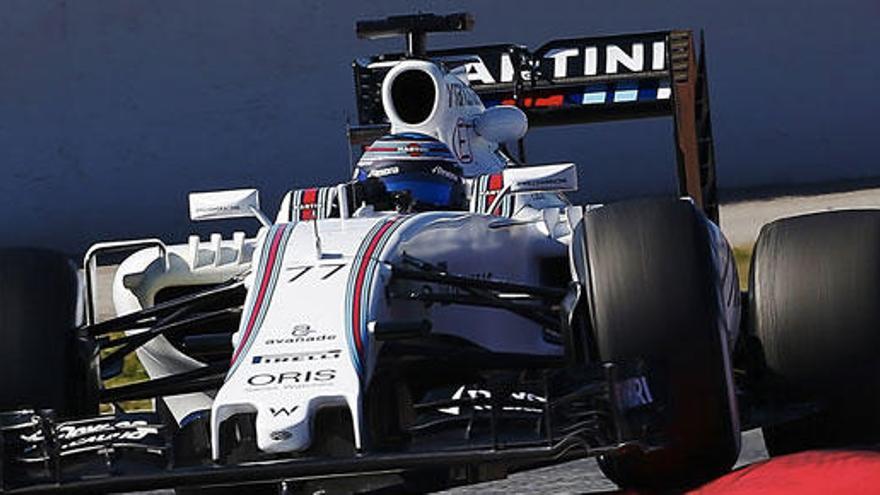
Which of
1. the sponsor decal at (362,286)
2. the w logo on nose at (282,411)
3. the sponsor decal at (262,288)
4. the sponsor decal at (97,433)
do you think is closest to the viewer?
the w logo on nose at (282,411)

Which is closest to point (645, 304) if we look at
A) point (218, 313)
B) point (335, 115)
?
point (218, 313)

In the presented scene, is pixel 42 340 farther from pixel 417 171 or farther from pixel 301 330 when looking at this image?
pixel 417 171

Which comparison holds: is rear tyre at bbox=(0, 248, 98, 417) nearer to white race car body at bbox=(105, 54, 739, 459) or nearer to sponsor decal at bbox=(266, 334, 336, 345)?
white race car body at bbox=(105, 54, 739, 459)

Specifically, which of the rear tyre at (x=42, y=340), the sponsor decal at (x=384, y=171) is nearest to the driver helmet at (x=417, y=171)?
the sponsor decal at (x=384, y=171)

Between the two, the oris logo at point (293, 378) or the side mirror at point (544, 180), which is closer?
the oris logo at point (293, 378)

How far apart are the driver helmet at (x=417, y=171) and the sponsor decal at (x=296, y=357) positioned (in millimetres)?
1699

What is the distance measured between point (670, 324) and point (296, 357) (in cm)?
103

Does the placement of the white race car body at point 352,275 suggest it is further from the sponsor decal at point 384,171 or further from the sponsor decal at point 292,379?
the sponsor decal at point 384,171

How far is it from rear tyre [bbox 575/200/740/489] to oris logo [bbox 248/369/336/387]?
80 centimetres

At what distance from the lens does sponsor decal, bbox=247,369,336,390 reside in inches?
229

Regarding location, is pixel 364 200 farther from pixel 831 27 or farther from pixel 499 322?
pixel 831 27

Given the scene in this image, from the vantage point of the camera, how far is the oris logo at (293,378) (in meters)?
5.82

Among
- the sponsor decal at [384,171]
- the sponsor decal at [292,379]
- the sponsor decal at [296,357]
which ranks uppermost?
the sponsor decal at [384,171]

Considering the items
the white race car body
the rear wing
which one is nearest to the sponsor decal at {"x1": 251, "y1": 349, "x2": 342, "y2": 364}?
the white race car body
